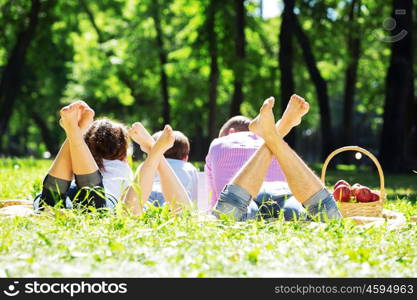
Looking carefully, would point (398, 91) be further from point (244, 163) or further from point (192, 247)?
point (192, 247)

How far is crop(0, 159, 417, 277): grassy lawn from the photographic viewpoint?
3.00 m

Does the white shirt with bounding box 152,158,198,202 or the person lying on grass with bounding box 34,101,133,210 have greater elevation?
the person lying on grass with bounding box 34,101,133,210

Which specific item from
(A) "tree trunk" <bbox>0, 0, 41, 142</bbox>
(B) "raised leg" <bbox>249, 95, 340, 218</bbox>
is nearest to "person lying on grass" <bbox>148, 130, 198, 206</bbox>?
(B) "raised leg" <bbox>249, 95, 340, 218</bbox>

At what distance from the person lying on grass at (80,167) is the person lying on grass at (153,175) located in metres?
0.13

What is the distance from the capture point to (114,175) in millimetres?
4934

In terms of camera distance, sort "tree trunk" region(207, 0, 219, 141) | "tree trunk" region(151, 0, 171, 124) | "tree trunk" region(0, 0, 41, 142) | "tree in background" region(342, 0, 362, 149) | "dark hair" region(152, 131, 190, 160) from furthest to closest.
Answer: "tree trunk" region(151, 0, 171, 124) → "tree in background" region(342, 0, 362, 149) → "tree trunk" region(207, 0, 219, 141) → "tree trunk" region(0, 0, 41, 142) → "dark hair" region(152, 131, 190, 160)

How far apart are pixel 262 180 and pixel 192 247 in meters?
1.04

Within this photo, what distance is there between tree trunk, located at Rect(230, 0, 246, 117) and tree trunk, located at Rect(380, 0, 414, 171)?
15.5 feet

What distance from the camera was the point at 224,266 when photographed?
304 centimetres

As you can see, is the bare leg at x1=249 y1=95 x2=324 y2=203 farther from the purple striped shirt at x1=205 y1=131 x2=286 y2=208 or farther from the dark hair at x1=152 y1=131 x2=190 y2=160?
the dark hair at x1=152 y1=131 x2=190 y2=160

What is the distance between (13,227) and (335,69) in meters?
21.9

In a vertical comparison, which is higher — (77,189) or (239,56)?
(239,56)

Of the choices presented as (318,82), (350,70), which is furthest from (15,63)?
(350,70)

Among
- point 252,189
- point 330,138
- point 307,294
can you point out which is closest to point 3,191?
point 252,189
